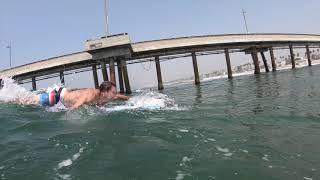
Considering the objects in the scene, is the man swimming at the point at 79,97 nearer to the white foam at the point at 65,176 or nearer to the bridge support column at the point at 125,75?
the white foam at the point at 65,176

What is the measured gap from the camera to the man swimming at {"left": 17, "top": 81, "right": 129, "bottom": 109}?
10695mm

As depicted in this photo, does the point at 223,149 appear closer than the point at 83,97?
Yes

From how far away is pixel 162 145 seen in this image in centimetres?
692

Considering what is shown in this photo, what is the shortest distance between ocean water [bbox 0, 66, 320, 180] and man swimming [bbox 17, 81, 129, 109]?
33 cm

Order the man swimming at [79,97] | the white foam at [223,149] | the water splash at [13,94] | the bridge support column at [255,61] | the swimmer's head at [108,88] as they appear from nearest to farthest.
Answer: the white foam at [223,149]
the swimmer's head at [108,88]
the man swimming at [79,97]
the water splash at [13,94]
the bridge support column at [255,61]

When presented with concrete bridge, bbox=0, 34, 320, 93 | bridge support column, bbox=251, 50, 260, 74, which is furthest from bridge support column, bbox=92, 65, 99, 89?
bridge support column, bbox=251, 50, 260, 74

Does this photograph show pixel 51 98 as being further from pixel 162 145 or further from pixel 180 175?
pixel 180 175

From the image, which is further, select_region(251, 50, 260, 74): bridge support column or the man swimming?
select_region(251, 50, 260, 74): bridge support column

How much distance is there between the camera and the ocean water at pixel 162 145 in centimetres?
540

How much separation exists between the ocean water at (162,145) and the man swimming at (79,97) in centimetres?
33

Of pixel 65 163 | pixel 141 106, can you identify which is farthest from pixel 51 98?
pixel 65 163

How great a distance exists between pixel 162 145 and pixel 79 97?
216 inches

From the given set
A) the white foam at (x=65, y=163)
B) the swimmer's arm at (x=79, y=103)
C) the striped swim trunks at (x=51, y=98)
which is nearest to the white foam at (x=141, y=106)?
the swimmer's arm at (x=79, y=103)

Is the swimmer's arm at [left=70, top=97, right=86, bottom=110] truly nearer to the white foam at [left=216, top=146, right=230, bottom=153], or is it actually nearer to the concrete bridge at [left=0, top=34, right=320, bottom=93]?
the white foam at [left=216, top=146, right=230, bottom=153]
